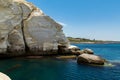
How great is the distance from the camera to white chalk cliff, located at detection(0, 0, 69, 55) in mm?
49156

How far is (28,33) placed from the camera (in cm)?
5319

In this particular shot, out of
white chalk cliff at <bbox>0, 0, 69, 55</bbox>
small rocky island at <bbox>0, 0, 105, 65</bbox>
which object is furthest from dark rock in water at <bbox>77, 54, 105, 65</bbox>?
white chalk cliff at <bbox>0, 0, 69, 55</bbox>

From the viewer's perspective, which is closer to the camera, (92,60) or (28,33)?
(92,60)

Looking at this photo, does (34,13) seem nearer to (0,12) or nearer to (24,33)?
(24,33)

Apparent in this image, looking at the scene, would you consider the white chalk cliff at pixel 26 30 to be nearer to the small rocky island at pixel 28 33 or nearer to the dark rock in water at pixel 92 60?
the small rocky island at pixel 28 33

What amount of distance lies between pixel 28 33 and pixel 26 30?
3.07ft

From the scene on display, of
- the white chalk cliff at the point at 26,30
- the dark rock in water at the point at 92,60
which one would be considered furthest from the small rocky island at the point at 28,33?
the dark rock in water at the point at 92,60

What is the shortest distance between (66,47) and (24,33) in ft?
39.3

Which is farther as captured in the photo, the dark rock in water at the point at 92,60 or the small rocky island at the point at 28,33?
the small rocky island at the point at 28,33

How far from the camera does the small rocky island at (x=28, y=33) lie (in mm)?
49094

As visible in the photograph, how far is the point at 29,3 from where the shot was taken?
192 feet

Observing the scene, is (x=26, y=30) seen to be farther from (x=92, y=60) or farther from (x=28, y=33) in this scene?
(x=92, y=60)

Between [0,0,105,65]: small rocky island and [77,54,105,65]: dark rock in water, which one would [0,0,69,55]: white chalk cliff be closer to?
[0,0,105,65]: small rocky island

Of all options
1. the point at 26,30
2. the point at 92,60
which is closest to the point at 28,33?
the point at 26,30
